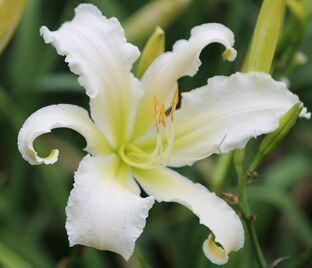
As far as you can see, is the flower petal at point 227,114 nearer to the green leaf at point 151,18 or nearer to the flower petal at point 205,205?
the flower petal at point 205,205

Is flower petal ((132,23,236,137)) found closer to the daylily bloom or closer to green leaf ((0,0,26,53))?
the daylily bloom

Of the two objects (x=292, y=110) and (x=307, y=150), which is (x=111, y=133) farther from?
(x=307, y=150)

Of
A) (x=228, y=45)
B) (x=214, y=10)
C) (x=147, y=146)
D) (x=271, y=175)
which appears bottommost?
(x=271, y=175)

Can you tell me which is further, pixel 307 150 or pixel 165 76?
pixel 307 150

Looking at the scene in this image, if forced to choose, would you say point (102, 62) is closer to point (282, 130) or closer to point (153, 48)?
point (153, 48)

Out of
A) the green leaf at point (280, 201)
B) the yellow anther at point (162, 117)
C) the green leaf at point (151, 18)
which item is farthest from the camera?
the green leaf at point (280, 201)

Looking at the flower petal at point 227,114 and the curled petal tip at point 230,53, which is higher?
the curled petal tip at point 230,53

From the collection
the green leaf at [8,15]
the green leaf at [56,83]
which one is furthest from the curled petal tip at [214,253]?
the green leaf at [56,83]

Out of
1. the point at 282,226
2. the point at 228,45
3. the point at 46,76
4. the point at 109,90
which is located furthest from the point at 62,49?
the point at 282,226
